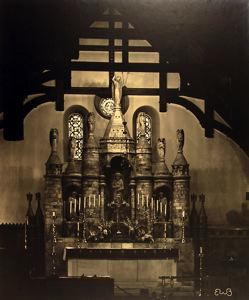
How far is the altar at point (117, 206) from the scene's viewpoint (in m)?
20.6

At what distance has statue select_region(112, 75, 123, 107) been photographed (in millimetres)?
20547

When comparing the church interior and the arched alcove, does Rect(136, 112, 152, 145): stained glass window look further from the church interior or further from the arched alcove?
the arched alcove

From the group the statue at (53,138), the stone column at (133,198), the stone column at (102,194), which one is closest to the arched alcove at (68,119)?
the statue at (53,138)

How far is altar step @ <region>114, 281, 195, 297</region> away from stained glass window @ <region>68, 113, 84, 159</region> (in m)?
2.15

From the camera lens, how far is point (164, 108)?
20.8m

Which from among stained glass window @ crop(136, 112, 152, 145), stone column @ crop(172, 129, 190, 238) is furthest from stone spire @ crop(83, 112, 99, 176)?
stone column @ crop(172, 129, 190, 238)

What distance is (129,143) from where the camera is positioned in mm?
20969

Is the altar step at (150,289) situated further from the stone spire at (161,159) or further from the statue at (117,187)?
the stone spire at (161,159)

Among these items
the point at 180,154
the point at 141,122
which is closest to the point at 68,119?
the point at 141,122

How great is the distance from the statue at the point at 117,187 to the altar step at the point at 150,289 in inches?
53.2

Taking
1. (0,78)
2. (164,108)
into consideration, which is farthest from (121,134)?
(0,78)

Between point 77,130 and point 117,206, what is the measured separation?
4.24 ft

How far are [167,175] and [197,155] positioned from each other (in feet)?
1.84

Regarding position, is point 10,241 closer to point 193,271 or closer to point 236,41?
point 193,271
